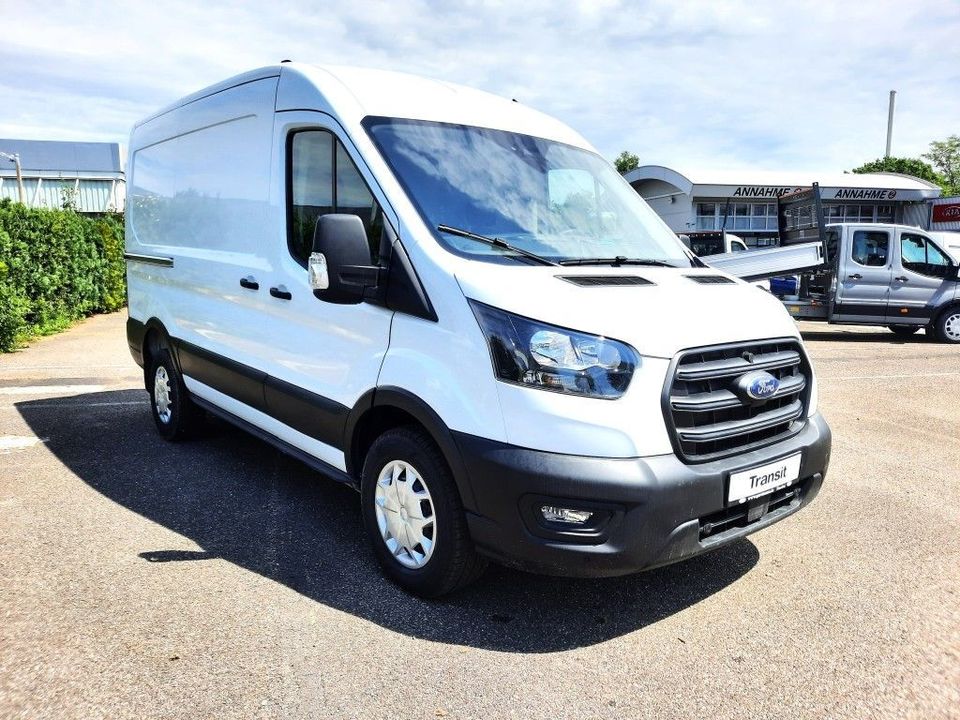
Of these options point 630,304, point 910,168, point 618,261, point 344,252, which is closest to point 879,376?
point 618,261

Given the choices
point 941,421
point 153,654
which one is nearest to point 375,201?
point 153,654

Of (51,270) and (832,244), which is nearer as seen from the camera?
(51,270)

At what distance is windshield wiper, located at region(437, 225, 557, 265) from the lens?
3.23 metres

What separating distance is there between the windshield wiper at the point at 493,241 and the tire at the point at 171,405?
3220mm

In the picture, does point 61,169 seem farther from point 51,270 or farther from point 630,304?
point 630,304

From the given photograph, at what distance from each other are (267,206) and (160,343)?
2.31m

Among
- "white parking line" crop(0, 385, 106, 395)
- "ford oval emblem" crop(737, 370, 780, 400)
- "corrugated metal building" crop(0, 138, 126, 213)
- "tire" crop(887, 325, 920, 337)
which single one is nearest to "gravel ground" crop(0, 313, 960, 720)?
"ford oval emblem" crop(737, 370, 780, 400)

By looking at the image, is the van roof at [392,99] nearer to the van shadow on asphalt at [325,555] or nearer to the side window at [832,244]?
the van shadow on asphalt at [325,555]

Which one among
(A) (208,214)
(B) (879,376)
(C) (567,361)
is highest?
(A) (208,214)

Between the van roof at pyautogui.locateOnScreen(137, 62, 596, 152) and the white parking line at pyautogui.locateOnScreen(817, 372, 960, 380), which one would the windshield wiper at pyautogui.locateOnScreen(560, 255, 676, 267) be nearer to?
the van roof at pyautogui.locateOnScreen(137, 62, 596, 152)

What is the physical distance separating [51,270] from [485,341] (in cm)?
1175

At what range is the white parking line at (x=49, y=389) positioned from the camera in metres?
7.66

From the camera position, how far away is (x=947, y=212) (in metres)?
35.2

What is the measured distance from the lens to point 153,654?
2.86m
